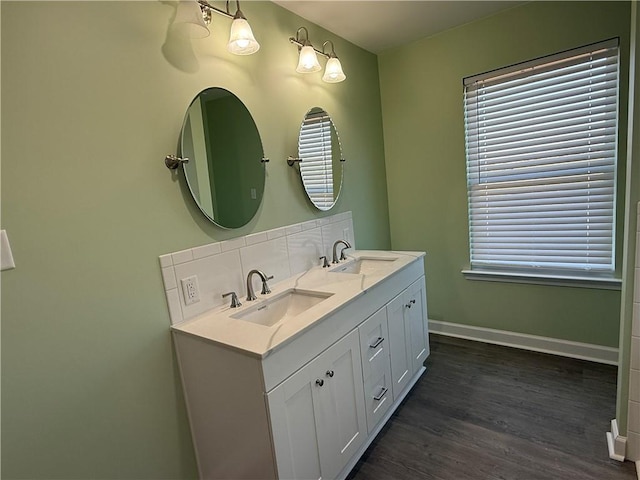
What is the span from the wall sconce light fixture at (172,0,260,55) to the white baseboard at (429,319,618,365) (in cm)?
258

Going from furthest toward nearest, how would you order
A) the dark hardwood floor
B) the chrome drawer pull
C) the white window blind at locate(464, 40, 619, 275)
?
the white window blind at locate(464, 40, 619, 275)
the chrome drawer pull
the dark hardwood floor

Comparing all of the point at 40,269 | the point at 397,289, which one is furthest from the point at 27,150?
the point at 397,289

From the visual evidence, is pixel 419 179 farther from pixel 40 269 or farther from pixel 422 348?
pixel 40 269

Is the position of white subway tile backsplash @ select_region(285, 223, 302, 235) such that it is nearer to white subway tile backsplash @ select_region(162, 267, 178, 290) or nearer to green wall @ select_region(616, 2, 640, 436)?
white subway tile backsplash @ select_region(162, 267, 178, 290)

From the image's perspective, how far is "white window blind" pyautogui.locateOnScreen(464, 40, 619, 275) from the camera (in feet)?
7.14

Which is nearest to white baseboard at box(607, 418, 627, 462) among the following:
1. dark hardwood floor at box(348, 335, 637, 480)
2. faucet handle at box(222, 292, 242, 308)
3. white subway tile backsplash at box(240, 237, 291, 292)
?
dark hardwood floor at box(348, 335, 637, 480)

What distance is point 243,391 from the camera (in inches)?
49.6

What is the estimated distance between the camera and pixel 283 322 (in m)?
1.41

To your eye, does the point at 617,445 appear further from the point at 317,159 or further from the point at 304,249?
the point at 317,159

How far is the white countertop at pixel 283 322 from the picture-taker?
4.08 feet

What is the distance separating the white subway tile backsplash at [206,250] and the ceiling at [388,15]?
1.44 m

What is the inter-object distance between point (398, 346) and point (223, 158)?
1442 mm

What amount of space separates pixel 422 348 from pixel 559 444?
2.84 ft

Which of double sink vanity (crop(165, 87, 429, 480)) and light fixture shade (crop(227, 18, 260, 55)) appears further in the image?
light fixture shade (crop(227, 18, 260, 55))
